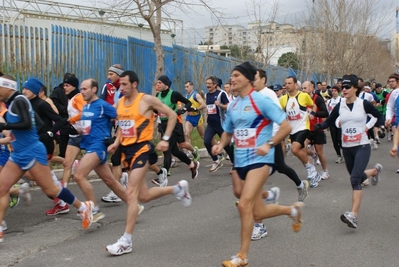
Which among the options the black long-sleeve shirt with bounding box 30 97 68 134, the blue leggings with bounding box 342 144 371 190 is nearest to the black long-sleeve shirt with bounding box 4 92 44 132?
the black long-sleeve shirt with bounding box 30 97 68 134

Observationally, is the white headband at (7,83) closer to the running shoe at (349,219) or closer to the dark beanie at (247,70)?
the dark beanie at (247,70)

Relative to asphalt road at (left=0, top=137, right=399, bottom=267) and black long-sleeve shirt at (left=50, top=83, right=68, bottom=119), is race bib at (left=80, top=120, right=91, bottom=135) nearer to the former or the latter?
asphalt road at (left=0, top=137, right=399, bottom=267)

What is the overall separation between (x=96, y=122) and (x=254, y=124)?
2.47 m

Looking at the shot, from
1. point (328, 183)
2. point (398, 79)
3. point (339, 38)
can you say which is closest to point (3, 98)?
point (328, 183)

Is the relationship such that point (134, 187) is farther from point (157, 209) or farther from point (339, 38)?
point (339, 38)

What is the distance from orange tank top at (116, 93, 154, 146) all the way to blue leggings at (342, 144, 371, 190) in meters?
2.54

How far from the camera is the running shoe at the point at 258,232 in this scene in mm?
6289

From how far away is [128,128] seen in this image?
6316 millimetres

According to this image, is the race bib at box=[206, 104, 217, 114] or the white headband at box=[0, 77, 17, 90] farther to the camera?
the race bib at box=[206, 104, 217, 114]

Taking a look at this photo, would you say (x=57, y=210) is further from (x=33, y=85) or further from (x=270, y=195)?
(x=270, y=195)

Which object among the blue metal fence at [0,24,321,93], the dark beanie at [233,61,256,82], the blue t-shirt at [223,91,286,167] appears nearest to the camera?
the blue t-shirt at [223,91,286,167]

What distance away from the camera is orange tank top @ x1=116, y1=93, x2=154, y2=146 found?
6285 mm

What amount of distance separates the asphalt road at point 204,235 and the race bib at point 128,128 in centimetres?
119

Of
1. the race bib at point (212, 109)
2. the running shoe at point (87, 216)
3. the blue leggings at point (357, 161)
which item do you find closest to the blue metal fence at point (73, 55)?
the race bib at point (212, 109)
